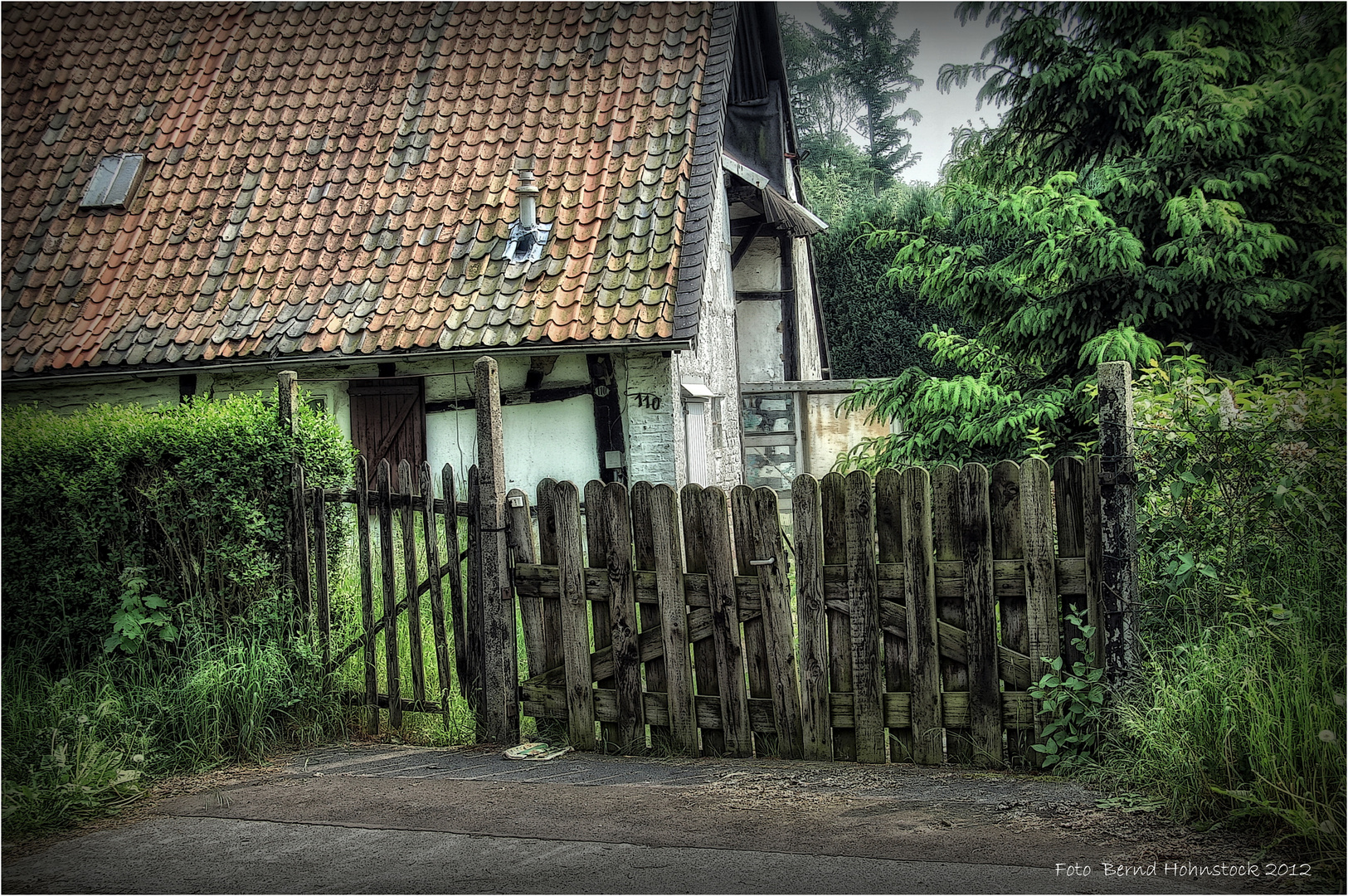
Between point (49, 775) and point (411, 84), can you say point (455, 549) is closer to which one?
point (49, 775)

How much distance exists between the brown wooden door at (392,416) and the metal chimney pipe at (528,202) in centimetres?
168

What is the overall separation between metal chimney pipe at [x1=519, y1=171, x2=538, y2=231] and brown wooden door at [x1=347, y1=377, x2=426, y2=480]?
1.68 metres

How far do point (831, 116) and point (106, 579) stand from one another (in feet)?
85.2

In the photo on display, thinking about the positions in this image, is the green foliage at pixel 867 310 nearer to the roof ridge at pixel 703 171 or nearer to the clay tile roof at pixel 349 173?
the roof ridge at pixel 703 171

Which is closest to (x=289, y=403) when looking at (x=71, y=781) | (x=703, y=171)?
(x=71, y=781)

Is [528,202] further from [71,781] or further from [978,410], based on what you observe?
[71,781]

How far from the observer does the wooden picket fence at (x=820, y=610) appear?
447 cm

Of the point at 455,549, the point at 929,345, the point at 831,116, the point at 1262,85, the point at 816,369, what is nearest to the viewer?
the point at 455,549

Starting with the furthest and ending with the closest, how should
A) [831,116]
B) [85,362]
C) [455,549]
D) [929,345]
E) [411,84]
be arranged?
[831,116] → [411,84] → [85,362] → [929,345] → [455,549]

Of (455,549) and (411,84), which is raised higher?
(411,84)

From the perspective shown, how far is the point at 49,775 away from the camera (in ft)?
14.8

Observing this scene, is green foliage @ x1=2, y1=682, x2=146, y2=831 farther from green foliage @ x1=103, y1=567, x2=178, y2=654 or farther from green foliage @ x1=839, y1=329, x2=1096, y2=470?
green foliage @ x1=839, y1=329, x2=1096, y2=470

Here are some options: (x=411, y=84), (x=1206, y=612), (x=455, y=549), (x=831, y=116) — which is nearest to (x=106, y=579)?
(x=455, y=549)

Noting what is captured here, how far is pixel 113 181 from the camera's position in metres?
10.5
